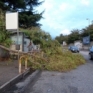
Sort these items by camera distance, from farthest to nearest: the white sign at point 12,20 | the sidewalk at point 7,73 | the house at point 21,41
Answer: the house at point 21,41 < the white sign at point 12,20 < the sidewalk at point 7,73

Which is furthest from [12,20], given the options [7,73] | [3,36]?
[3,36]

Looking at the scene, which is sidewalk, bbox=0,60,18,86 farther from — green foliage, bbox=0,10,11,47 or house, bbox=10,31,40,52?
house, bbox=10,31,40,52

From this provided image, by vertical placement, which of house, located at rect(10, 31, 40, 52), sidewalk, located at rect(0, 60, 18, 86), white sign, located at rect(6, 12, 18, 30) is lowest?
sidewalk, located at rect(0, 60, 18, 86)

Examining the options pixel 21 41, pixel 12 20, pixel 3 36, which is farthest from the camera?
pixel 21 41

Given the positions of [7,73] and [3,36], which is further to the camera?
[3,36]

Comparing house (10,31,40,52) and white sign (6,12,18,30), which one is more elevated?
white sign (6,12,18,30)

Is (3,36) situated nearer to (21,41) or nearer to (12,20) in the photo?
(21,41)

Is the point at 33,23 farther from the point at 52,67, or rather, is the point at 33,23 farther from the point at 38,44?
the point at 52,67

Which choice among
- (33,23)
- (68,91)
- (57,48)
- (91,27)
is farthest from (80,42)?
(68,91)

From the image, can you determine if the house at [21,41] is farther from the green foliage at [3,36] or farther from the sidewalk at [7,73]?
the sidewalk at [7,73]

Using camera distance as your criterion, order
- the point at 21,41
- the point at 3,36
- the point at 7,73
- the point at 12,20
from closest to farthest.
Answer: the point at 7,73, the point at 12,20, the point at 3,36, the point at 21,41

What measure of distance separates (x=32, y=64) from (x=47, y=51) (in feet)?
10.8

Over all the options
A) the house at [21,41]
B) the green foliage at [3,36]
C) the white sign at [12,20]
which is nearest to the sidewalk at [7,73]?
the white sign at [12,20]

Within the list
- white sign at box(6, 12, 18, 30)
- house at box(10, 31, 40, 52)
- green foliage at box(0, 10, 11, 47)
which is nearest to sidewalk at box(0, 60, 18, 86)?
white sign at box(6, 12, 18, 30)
